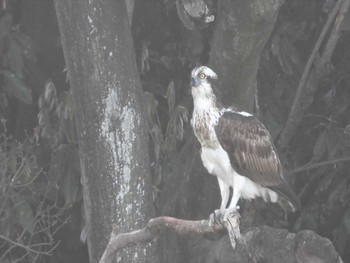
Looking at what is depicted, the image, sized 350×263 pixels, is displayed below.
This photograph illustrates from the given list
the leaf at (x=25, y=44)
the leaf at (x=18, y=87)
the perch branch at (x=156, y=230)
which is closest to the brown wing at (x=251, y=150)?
the perch branch at (x=156, y=230)

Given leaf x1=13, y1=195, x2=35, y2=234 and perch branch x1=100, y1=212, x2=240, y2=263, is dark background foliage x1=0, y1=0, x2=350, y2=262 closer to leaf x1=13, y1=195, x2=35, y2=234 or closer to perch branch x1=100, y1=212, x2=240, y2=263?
leaf x1=13, y1=195, x2=35, y2=234

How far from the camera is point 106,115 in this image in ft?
17.9

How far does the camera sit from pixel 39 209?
7.24 meters

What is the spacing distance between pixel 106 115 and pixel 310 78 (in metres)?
2.09

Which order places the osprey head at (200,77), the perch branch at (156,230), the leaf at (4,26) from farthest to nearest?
the leaf at (4,26) → the osprey head at (200,77) → the perch branch at (156,230)

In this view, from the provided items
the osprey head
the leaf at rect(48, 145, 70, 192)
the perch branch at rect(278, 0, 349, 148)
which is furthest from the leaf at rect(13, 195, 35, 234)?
the osprey head

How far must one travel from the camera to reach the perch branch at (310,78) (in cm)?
675

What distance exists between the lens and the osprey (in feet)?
17.9

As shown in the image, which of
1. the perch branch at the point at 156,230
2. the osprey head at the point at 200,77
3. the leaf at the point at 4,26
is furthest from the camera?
the leaf at the point at 4,26

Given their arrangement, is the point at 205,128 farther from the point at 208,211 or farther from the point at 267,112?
the point at 267,112

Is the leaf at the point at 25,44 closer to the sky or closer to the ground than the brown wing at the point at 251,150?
closer to the sky

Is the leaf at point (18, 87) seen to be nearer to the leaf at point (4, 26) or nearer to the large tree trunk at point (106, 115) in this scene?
the leaf at point (4, 26)

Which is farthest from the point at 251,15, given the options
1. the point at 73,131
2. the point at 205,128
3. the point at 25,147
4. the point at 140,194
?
the point at 25,147

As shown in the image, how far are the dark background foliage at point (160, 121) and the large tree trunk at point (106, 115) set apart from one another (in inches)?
32.7
